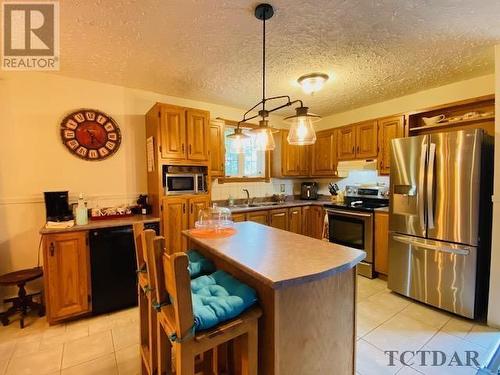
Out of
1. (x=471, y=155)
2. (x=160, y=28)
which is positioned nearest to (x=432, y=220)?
(x=471, y=155)

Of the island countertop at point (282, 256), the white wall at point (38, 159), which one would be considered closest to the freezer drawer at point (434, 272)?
the island countertop at point (282, 256)

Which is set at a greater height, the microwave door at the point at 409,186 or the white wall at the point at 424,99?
the white wall at the point at 424,99

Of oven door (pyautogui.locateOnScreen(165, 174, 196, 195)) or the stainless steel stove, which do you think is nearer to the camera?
oven door (pyautogui.locateOnScreen(165, 174, 196, 195))

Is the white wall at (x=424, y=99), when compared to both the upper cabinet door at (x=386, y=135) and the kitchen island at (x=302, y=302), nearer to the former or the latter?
the upper cabinet door at (x=386, y=135)

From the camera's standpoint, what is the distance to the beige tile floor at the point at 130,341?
1.80 m

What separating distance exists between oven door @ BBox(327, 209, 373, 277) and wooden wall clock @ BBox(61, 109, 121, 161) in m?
3.23

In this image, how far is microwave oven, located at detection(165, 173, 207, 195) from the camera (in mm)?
2875

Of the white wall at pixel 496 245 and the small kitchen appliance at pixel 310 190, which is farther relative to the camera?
the small kitchen appliance at pixel 310 190

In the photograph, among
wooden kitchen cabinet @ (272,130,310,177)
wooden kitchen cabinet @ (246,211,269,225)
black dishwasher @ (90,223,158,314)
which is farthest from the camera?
wooden kitchen cabinet @ (272,130,310,177)

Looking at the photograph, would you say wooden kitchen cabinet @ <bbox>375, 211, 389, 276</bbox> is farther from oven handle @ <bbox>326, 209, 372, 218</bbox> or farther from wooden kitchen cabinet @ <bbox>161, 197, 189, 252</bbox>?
wooden kitchen cabinet @ <bbox>161, 197, 189, 252</bbox>

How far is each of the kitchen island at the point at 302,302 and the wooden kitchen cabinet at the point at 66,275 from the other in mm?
1631

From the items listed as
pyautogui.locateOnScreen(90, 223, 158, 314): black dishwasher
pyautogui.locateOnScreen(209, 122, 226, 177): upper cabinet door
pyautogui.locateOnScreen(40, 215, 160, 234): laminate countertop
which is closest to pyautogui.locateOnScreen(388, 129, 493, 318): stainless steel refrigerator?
pyautogui.locateOnScreen(209, 122, 226, 177): upper cabinet door

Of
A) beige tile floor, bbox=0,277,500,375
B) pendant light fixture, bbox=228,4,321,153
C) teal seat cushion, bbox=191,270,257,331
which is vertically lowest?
beige tile floor, bbox=0,277,500,375

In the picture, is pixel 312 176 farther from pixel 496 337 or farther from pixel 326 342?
pixel 326 342
